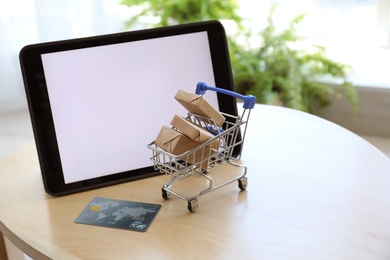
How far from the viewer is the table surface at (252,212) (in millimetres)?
903

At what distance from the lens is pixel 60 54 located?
109cm

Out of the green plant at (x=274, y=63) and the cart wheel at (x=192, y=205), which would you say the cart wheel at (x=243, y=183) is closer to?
the cart wheel at (x=192, y=205)

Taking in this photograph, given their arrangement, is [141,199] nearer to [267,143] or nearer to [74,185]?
[74,185]

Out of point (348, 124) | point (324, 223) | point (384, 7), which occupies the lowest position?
point (348, 124)

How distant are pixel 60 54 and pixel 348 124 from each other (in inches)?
56.1

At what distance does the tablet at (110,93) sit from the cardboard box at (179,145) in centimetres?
17

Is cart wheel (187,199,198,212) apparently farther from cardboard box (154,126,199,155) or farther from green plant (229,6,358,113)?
green plant (229,6,358,113)

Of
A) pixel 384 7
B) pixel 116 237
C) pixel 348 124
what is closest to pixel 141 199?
pixel 116 237

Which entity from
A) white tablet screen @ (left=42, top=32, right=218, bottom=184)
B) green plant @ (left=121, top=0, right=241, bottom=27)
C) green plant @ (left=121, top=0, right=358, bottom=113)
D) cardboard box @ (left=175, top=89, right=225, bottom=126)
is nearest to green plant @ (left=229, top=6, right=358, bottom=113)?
green plant @ (left=121, top=0, right=358, bottom=113)

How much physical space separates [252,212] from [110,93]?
0.37 m

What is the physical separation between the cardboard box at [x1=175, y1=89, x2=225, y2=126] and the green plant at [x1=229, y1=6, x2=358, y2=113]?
113 centimetres

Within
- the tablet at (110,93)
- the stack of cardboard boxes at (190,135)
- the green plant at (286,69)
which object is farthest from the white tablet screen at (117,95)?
the green plant at (286,69)

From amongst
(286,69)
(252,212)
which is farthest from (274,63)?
(252,212)

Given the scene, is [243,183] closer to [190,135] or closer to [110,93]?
A: [190,135]
